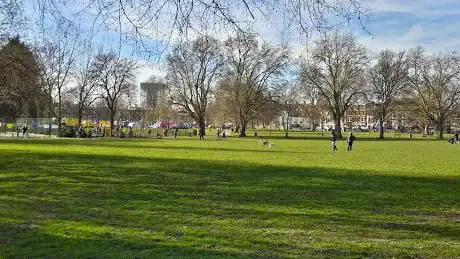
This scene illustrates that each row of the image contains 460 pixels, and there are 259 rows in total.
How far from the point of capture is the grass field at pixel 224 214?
7637 millimetres

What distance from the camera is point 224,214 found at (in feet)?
35.0

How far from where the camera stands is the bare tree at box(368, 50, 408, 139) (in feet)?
268

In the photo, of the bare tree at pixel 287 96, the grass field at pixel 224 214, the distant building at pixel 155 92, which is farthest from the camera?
the bare tree at pixel 287 96

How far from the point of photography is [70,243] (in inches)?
304

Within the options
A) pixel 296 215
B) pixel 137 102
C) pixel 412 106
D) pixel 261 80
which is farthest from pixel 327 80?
pixel 296 215

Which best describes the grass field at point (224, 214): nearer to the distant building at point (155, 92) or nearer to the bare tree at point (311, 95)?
the distant building at point (155, 92)

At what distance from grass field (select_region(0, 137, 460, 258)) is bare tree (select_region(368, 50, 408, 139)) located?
64882mm

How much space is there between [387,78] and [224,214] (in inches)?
3002

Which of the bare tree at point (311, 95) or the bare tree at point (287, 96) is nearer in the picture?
the bare tree at point (311, 95)

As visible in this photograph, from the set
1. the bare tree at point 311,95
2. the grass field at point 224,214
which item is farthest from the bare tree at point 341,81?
the grass field at point 224,214

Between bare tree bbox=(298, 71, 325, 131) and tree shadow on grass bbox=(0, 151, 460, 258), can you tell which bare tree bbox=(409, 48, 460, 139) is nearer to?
bare tree bbox=(298, 71, 325, 131)

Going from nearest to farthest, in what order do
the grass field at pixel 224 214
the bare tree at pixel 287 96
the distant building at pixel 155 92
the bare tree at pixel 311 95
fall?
the grass field at pixel 224 214 < the distant building at pixel 155 92 < the bare tree at pixel 311 95 < the bare tree at pixel 287 96

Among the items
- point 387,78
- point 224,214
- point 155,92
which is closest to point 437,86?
point 387,78

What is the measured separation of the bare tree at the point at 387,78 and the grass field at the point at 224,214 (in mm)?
64882
